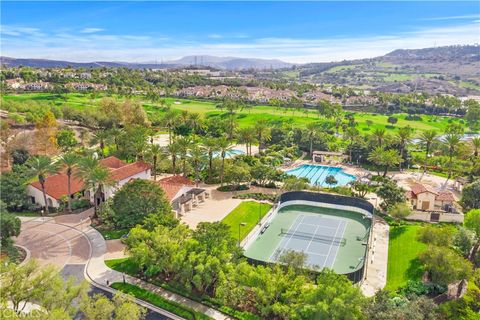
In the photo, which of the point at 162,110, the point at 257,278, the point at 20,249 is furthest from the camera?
the point at 162,110

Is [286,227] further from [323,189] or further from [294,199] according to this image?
[323,189]

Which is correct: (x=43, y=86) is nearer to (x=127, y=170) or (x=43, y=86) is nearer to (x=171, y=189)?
(x=127, y=170)

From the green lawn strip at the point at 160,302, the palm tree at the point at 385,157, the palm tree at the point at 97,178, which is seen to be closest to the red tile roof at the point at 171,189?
the palm tree at the point at 97,178

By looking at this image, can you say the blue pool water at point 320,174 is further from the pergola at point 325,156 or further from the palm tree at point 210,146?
the palm tree at point 210,146

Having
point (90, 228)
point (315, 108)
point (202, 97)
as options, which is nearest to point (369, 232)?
point (90, 228)

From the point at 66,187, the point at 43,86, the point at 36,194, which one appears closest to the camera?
the point at 36,194

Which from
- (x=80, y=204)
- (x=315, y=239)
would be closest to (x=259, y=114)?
(x=80, y=204)
